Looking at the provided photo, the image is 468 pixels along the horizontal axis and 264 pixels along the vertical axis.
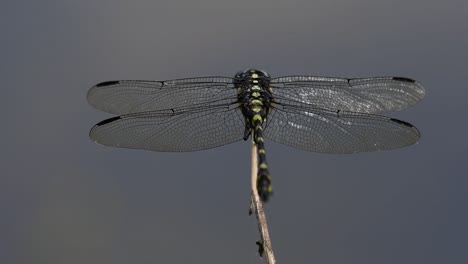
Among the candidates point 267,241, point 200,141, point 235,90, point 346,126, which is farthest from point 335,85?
point 267,241

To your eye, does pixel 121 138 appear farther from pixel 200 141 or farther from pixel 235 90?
pixel 235 90

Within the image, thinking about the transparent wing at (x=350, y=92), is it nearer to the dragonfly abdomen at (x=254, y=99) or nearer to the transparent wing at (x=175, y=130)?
the dragonfly abdomen at (x=254, y=99)

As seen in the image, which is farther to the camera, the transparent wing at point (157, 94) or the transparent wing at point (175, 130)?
the transparent wing at point (157, 94)

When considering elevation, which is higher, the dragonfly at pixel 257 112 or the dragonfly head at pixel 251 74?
the dragonfly head at pixel 251 74

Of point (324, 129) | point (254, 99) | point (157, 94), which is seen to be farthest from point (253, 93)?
point (157, 94)

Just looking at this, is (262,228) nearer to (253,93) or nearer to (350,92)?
(253,93)

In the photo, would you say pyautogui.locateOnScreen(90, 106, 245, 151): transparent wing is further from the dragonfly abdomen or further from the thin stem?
the thin stem

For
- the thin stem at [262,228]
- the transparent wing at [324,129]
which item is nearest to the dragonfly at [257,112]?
the transparent wing at [324,129]
